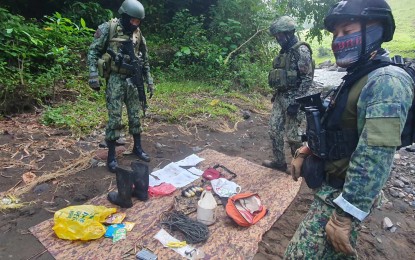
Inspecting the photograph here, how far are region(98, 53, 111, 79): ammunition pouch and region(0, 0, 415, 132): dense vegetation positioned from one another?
72.2 inches

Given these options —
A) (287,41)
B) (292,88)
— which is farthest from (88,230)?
(287,41)

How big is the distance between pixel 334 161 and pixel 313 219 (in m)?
0.40

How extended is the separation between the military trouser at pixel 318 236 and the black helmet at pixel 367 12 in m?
1.06

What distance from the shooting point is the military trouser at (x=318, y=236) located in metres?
→ 1.82

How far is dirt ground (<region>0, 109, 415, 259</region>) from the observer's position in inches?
117

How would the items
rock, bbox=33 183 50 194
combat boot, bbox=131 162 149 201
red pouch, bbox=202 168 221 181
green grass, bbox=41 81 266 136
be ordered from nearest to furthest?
combat boot, bbox=131 162 149 201 < rock, bbox=33 183 50 194 < red pouch, bbox=202 168 221 181 < green grass, bbox=41 81 266 136

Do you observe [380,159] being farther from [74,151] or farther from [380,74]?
[74,151]

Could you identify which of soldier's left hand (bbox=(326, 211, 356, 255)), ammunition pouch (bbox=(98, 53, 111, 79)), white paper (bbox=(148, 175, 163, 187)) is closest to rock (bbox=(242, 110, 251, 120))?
white paper (bbox=(148, 175, 163, 187))

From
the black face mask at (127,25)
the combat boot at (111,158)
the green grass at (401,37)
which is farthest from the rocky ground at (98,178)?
the green grass at (401,37)

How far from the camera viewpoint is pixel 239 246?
2824 mm

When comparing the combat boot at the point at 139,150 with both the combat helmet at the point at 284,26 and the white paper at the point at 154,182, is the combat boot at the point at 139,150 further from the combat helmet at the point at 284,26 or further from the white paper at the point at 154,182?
the combat helmet at the point at 284,26

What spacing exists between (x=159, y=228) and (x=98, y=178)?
4.56ft

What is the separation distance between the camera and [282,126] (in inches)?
170

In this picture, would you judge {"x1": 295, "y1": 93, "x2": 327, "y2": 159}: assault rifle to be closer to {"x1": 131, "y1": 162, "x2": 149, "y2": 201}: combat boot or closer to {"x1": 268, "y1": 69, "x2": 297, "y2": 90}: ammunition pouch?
{"x1": 131, "y1": 162, "x2": 149, "y2": 201}: combat boot
